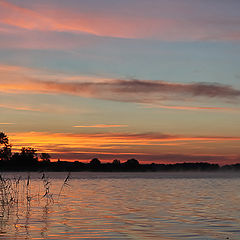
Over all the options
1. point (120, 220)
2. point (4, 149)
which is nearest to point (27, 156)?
point (4, 149)

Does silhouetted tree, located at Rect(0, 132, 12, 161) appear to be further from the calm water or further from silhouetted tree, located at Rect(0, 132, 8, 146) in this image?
the calm water

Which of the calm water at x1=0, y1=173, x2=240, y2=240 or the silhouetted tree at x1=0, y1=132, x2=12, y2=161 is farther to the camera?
the silhouetted tree at x1=0, y1=132, x2=12, y2=161

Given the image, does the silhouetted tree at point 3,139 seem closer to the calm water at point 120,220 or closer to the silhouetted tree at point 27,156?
the silhouetted tree at point 27,156

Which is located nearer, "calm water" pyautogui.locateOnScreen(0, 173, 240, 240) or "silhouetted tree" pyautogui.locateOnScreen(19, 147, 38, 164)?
"calm water" pyautogui.locateOnScreen(0, 173, 240, 240)

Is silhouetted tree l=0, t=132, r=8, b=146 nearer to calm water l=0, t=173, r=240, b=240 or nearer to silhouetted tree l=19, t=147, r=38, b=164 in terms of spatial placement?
silhouetted tree l=19, t=147, r=38, b=164

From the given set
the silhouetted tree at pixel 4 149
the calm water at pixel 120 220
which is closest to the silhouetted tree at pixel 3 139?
the silhouetted tree at pixel 4 149

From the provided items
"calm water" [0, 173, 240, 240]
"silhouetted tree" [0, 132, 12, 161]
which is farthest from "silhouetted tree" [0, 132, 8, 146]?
"calm water" [0, 173, 240, 240]

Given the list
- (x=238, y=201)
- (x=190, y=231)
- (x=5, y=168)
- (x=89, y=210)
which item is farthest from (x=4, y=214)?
(x=5, y=168)

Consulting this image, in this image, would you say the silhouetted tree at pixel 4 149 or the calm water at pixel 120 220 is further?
the silhouetted tree at pixel 4 149

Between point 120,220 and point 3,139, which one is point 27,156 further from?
point 120,220

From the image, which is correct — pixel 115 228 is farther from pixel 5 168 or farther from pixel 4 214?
pixel 5 168

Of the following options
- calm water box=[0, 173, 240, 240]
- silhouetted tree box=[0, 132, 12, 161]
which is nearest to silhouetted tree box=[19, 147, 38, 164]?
silhouetted tree box=[0, 132, 12, 161]

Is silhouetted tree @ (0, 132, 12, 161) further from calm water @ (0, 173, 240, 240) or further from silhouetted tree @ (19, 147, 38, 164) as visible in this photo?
calm water @ (0, 173, 240, 240)

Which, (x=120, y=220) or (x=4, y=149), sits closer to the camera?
(x=120, y=220)
